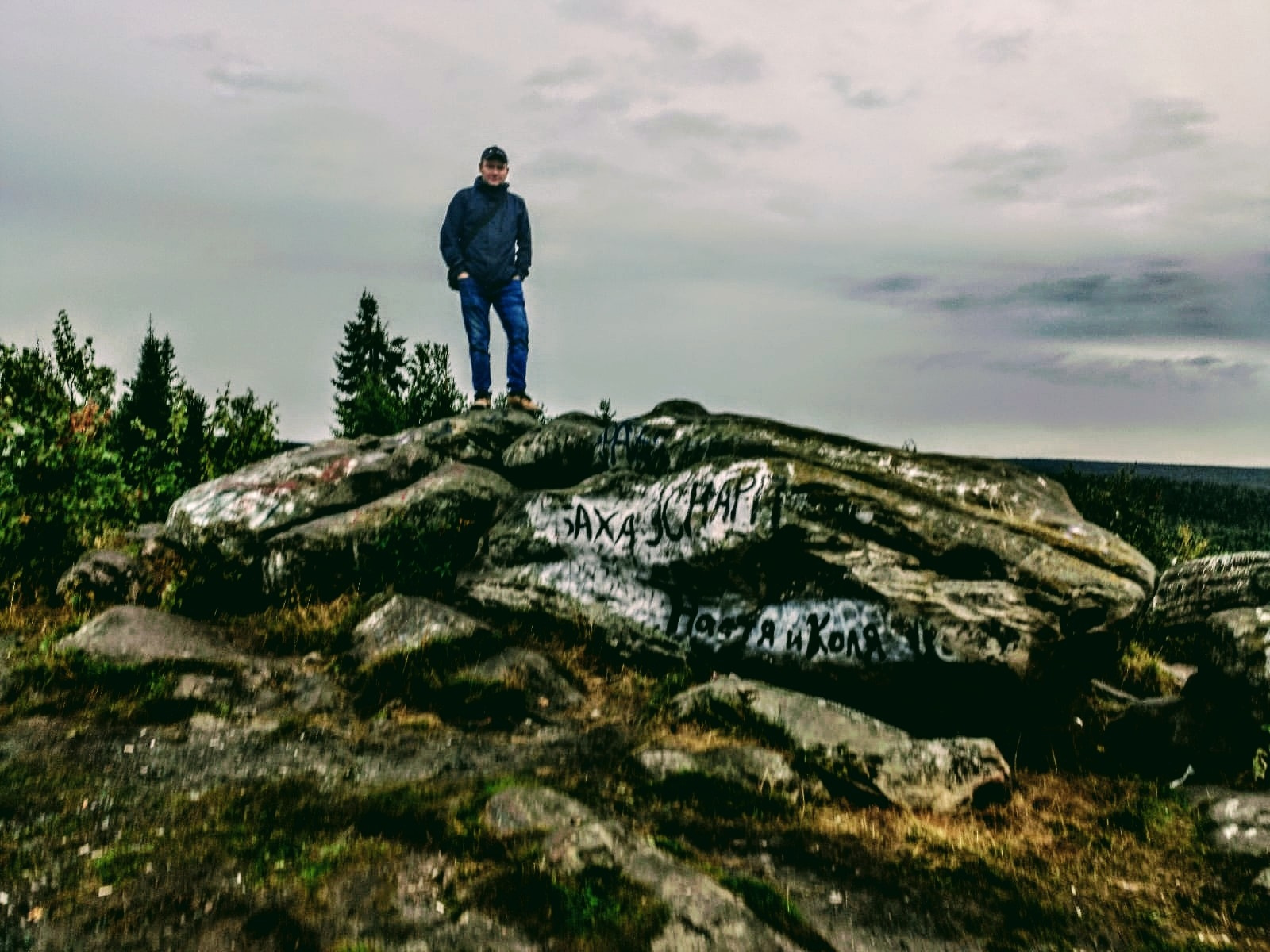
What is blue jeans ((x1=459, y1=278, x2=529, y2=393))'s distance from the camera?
1238 cm

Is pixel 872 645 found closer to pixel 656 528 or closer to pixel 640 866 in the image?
pixel 656 528

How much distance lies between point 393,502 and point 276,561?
1446 mm

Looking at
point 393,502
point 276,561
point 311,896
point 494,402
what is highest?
point 494,402

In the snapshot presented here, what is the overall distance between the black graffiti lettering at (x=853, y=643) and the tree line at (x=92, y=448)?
8670 millimetres

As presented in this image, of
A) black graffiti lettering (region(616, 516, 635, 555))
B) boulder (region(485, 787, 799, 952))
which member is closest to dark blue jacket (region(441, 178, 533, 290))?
black graffiti lettering (region(616, 516, 635, 555))

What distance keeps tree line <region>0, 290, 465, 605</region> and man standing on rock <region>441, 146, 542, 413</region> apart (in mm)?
3496

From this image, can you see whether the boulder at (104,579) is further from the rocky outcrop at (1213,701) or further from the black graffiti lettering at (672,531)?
the rocky outcrop at (1213,701)

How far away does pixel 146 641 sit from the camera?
25.5 ft

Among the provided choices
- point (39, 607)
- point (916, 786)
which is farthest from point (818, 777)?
point (39, 607)

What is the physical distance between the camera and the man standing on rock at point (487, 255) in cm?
1220

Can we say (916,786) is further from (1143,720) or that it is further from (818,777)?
(1143,720)

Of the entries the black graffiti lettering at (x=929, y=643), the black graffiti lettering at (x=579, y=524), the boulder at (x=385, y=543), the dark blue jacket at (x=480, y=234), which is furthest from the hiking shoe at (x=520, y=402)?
the black graffiti lettering at (x=929, y=643)

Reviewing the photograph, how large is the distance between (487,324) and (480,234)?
4.15 feet

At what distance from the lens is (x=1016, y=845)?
19.5 feet
